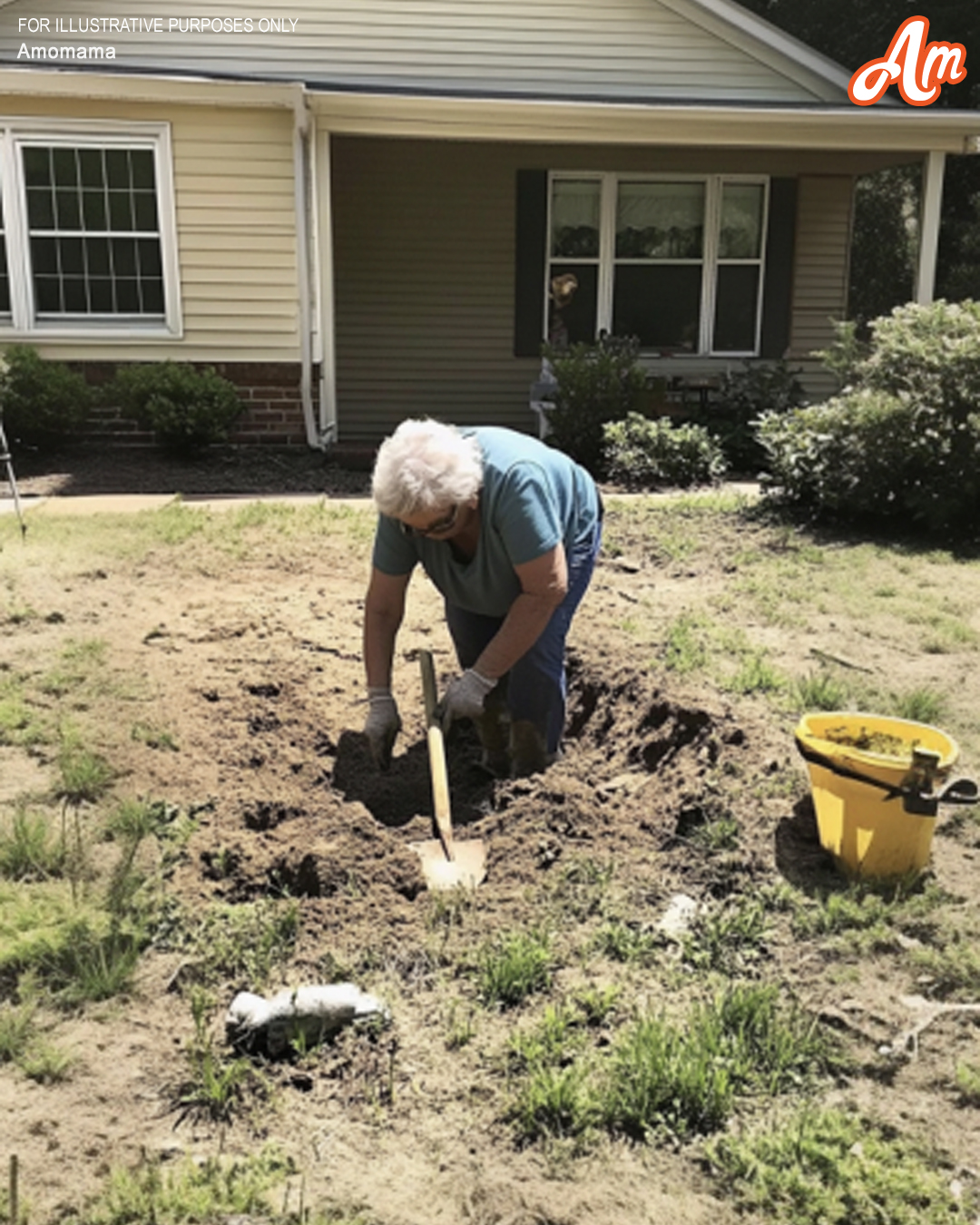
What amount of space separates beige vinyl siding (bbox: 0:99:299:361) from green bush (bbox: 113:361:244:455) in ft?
1.54

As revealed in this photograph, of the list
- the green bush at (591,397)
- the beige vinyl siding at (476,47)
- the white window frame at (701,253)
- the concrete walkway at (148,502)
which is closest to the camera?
the concrete walkway at (148,502)

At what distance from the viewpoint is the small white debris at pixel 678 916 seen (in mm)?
3176

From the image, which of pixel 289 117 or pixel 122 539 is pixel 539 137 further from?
pixel 122 539

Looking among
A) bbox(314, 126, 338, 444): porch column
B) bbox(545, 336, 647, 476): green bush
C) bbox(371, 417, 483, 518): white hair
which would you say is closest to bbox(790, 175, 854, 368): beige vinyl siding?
bbox(545, 336, 647, 476): green bush

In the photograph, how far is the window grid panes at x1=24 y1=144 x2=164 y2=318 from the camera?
1011 centimetres

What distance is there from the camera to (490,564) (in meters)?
3.86

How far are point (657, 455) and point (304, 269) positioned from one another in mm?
3545

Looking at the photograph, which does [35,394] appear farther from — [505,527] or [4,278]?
[505,527]

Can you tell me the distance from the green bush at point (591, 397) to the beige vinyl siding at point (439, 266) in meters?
2.47

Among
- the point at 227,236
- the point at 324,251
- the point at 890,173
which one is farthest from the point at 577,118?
the point at 890,173

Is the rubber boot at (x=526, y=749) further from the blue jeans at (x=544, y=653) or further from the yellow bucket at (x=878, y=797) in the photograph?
the yellow bucket at (x=878, y=797)

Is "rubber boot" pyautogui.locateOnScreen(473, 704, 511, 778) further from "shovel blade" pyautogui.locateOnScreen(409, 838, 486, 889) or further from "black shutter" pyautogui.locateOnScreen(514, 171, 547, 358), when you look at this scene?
"black shutter" pyautogui.locateOnScreen(514, 171, 547, 358)

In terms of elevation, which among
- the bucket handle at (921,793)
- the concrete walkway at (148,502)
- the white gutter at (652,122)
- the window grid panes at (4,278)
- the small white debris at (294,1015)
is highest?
the white gutter at (652,122)

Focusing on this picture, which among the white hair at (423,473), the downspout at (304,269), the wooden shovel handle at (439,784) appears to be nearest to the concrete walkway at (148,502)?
the downspout at (304,269)
